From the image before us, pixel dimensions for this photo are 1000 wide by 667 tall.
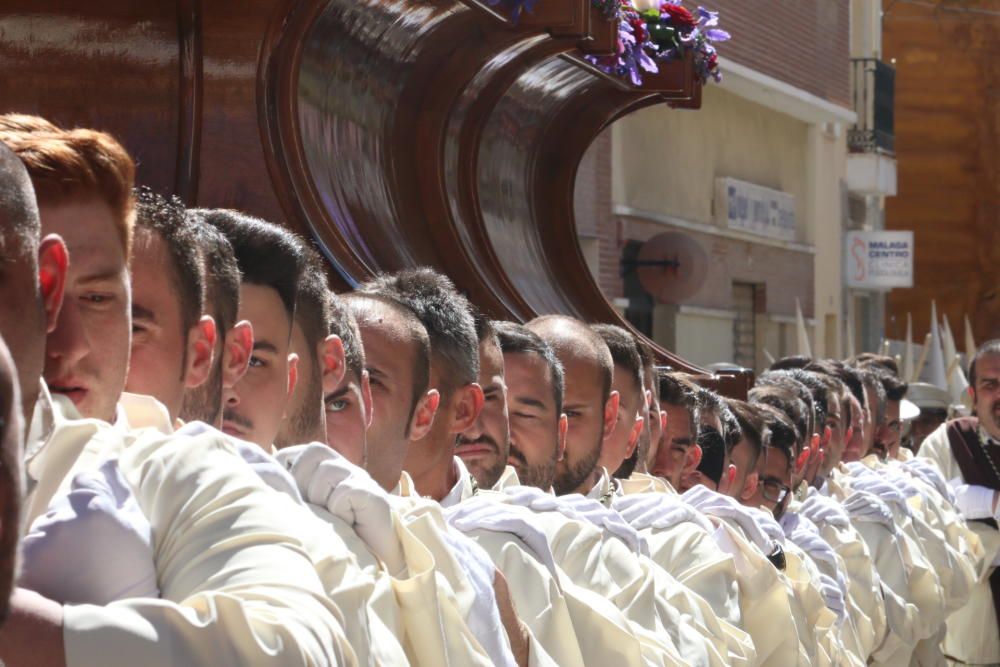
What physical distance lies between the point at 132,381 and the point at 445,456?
1007mm

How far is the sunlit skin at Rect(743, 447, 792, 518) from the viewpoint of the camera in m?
5.82

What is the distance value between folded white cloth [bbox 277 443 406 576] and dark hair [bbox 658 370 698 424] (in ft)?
9.49

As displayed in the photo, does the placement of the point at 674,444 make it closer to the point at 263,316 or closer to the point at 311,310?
the point at 311,310

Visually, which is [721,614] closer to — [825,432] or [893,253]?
[825,432]

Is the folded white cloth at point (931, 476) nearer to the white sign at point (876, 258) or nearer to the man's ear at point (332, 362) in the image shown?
the man's ear at point (332, 362)

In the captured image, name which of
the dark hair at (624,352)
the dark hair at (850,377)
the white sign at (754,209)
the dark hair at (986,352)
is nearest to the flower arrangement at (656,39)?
the dark hair at (624,352)

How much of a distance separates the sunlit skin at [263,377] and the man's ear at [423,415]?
34 centimetres

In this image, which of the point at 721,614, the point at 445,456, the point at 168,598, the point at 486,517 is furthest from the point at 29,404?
the point at 721,614

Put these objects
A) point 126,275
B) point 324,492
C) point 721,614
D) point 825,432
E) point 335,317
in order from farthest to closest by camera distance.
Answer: point 825,432
point 721,614
point 335,317
point 324,492
point 126,275

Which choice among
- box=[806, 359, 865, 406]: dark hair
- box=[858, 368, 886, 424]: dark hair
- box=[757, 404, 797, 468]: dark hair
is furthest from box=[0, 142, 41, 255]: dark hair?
box=[858, 368, 886, 424]: dark hair

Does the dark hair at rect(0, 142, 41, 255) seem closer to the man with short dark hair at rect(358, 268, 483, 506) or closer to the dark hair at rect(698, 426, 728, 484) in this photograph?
the man with short dark hair at rect(358, 268, 483, 506)

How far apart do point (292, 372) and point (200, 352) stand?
1.39 feet

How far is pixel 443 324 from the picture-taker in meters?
3.48

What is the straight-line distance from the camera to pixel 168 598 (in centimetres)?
174
